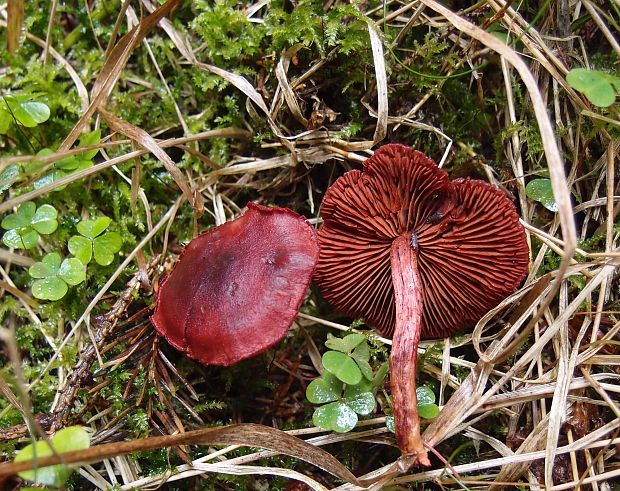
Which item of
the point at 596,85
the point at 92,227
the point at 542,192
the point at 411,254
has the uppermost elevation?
the point at 596,85

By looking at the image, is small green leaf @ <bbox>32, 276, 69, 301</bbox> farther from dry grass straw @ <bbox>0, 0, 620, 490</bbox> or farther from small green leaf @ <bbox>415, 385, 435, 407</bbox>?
small green leaf @ <bbox>415, 385, 435, 407</bbox>

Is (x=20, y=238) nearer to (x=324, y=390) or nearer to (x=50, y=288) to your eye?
(x=50, y=288)

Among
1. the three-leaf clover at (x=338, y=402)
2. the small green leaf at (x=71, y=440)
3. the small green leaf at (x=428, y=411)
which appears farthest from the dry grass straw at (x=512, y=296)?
the small green leaf at (x=71, y=440)

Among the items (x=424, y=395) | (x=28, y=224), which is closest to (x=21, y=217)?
(x=28, y=224)

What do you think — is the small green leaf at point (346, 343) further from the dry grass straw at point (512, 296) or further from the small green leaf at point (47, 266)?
the small green leaf at point (47, 266)

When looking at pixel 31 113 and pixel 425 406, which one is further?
pixel 31 113

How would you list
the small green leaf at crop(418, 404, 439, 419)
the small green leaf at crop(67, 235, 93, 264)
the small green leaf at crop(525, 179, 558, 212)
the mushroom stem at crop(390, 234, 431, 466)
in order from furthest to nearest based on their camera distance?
the small green leaf at crop(67, 235, 93, 264) → the small green leaf at crop(525, 179, 558, 212) → the small green leaf at crop(418, 404, 439, 419) → the mushroom stem at crop(390, 234, 431, 466)

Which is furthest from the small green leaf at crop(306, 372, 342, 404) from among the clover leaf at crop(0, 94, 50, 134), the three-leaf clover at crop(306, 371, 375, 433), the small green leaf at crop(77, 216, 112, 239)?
the clover leaf at crop(0, 94, 50, 134)
